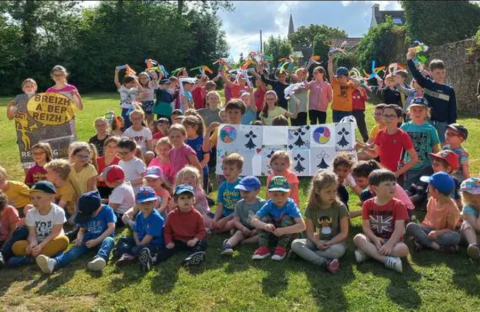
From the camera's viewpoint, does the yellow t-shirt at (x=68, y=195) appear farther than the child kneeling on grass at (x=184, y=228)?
Yes

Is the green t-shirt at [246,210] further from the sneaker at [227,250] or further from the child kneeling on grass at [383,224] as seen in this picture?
the child kneeling on grass at [383,224]

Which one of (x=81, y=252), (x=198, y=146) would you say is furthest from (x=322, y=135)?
(x=81, y=252)

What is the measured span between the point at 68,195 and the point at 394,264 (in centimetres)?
472

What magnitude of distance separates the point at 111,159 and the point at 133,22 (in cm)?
3442

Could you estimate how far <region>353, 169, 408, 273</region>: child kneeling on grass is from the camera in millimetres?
5191

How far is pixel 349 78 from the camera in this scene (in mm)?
11258

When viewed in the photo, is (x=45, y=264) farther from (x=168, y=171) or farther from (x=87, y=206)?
(x=168, y=171)

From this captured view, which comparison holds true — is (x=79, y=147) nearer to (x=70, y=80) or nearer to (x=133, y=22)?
(x=70, y=80)

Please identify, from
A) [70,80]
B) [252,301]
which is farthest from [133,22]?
[252,301]

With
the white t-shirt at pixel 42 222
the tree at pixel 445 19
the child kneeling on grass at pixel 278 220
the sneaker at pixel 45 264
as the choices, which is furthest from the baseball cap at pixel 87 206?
the tree at pixel 445 19

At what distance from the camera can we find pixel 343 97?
11133mm

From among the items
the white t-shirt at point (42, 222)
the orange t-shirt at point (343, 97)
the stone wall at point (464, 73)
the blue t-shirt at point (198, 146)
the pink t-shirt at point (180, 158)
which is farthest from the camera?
the stone wall at point (464, 73)

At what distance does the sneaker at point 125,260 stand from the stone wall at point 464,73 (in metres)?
15.4

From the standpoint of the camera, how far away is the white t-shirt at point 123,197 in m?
6.81
